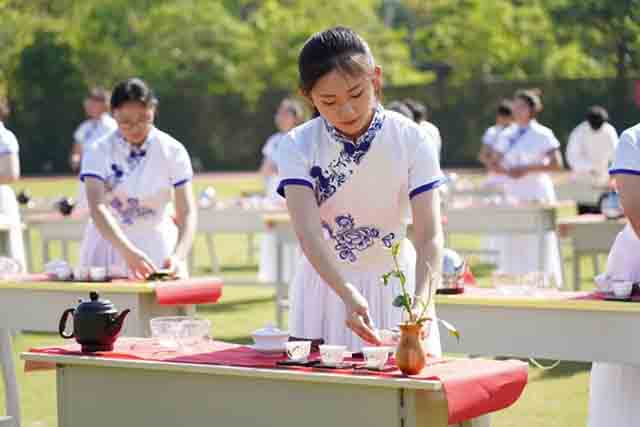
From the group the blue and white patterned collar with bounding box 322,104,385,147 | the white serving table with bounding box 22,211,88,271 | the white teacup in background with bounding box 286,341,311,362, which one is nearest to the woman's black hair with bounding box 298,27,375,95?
the blue and white patterned collar with bounding box 322,104,385,147

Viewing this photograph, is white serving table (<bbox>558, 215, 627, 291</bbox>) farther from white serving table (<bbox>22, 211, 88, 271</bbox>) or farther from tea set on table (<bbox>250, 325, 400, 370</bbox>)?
tea set on table (<bbox>250, 325, 400, 370</bbox>)

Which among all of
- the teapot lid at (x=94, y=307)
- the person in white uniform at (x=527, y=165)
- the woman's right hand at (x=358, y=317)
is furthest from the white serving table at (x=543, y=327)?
the person in white uniform at (x=527, y=165)

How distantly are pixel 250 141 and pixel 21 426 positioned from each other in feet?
116

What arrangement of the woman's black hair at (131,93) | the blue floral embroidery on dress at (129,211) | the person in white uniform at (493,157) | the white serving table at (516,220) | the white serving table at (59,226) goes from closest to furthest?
1. the woman's black hair at (131,93)
2. the blue floral embroidery on dress at (129,211)
3. the white serving table at (516,220)
4. the white serving table at (59,226)
5. the person in white uniform at (493,157)

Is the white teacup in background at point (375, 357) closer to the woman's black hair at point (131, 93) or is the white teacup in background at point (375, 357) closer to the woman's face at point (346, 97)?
the woman's face at point (346, 97)

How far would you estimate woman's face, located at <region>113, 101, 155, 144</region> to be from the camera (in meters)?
6.87

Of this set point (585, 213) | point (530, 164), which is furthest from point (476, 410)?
point (530, 164)

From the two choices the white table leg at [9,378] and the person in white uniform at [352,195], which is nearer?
the person in white uniform at [352,195]

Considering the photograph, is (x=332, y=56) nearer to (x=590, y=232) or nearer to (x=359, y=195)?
(x=359, y=195)

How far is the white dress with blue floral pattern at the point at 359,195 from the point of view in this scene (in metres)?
4.30

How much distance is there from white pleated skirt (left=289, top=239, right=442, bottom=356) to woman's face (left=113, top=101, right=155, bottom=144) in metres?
2.60

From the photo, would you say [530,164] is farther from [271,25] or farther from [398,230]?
[271,25]

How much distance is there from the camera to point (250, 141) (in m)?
42.2

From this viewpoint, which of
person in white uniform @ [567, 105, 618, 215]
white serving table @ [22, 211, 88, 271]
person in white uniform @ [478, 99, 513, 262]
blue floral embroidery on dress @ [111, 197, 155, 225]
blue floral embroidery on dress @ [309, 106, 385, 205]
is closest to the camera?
blue floral embroidery on dress @ [309, 106, 385, 205]
